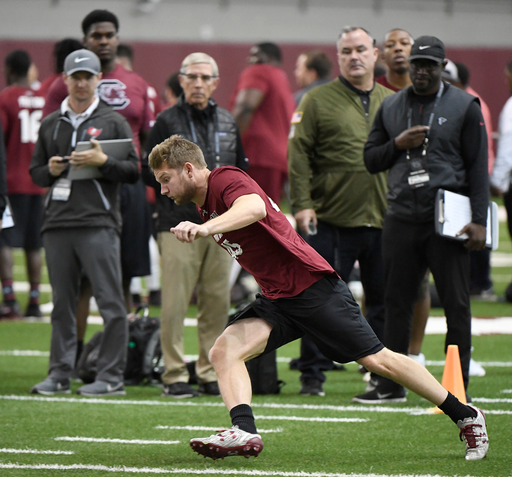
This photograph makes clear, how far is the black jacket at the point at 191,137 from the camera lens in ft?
23.4

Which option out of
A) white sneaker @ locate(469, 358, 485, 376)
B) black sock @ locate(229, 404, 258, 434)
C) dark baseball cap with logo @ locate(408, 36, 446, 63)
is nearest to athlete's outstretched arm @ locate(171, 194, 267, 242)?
black sock @ locate(229, 404, 258, 434)

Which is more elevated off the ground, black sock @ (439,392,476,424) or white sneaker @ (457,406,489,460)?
black sock @ (439,392,476,424)

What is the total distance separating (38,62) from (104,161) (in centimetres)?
2160

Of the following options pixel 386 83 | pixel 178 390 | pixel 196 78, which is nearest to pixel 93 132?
pixel 196 78

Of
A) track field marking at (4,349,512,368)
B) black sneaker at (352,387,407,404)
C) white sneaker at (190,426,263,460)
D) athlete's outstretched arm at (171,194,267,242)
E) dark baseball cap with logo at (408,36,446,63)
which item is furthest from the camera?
track field marking at (4,349,512,368)

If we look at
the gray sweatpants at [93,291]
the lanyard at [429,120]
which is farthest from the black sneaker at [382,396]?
the gray sweatpants at [93,291]

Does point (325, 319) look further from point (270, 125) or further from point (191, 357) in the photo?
point (270, 125)

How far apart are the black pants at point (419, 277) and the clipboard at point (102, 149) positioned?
77.1 inches

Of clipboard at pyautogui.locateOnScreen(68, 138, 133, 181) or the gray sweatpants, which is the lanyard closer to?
clipboard at pyautogui.locateOnScreen(68, 138, 133, 181)

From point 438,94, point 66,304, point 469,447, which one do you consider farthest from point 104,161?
point 469,447

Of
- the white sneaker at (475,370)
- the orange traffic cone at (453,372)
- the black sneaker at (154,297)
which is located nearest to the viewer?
the orange traffic cone at (453,372)

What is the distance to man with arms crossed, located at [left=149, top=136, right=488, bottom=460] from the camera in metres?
4.75

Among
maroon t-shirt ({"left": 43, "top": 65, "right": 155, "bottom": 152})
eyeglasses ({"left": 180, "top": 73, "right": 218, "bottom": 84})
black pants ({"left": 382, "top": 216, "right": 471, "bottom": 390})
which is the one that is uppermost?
eyeglasses ({"left": 180, "top": 73, "right": 218, "bottom": 84})

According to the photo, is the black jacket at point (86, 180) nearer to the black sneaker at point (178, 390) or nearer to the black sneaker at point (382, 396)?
the black sneaker at point (178, 390)
